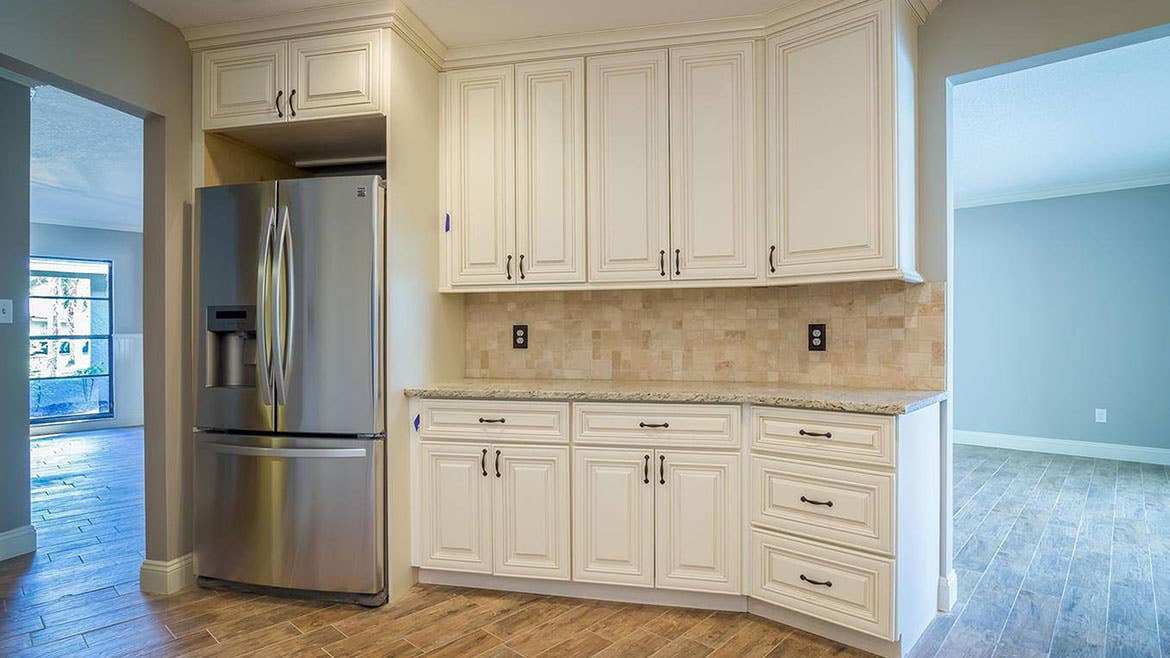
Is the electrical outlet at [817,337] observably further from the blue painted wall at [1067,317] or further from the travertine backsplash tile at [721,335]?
the blue painted wall at [1067,317]

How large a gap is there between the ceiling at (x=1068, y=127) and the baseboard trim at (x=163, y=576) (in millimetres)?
4028

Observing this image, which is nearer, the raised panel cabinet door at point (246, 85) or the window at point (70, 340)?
the raised panel cabinet door at point (246, 85)

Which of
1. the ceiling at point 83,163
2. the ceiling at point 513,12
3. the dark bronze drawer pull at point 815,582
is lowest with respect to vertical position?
the dark bronze drawer pull at point 815,582

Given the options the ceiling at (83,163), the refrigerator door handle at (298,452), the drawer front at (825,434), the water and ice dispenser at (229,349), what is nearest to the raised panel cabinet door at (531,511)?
the refrigerator door handle at (298,452)

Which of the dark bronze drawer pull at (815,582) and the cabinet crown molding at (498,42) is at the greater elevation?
the cabinet crown molding at (498,42)

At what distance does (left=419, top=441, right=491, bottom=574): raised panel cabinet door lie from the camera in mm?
2680

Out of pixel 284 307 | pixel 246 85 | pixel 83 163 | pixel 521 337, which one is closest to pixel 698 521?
pixel 521 337

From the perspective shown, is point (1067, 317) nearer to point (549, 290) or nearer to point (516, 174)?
point (549, 290)

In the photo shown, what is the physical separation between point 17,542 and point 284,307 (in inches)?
80.4

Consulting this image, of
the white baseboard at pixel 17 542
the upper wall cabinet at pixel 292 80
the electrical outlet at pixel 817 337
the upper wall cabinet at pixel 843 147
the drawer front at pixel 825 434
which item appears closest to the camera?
the drawer front at pixel 825 434

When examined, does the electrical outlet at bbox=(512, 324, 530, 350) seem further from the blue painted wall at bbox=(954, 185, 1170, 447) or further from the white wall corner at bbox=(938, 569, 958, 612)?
the blue painted wall at bbox=(954, 185, 1170, 447)

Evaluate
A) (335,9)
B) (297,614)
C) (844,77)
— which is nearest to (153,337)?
(297,614)

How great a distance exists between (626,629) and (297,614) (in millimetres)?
1284

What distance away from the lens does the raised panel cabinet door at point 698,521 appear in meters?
2.45
